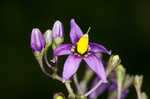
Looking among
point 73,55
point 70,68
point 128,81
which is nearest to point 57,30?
point 73,55

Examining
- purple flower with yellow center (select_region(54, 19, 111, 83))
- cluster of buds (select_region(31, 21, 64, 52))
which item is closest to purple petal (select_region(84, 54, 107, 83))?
purple flower with yellow center (select_region(54, 19, 111, 83))

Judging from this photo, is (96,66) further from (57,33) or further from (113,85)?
(113,85)

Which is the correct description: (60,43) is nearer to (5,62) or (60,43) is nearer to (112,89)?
(112,89)

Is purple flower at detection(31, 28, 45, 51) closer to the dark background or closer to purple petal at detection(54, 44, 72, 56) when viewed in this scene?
purple petal at detection(54, 44, 72, 56)

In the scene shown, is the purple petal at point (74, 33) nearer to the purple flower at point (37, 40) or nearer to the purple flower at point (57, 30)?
the purple flower at point (57, 30)

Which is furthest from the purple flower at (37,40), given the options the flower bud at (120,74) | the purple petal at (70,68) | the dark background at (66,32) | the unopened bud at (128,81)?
the dark background at (66,32)

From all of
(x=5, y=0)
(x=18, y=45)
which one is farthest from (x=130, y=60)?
(x=5, y=0)

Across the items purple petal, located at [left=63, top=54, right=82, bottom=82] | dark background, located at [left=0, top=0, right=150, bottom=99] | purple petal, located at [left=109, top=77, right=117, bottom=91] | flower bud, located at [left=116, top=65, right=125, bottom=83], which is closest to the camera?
purple petal, located at [left=63, top=54, right=82, bottom=82]

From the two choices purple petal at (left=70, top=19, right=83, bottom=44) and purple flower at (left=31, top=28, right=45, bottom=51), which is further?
purple petal at (left=70, top=19, right=83, bottom=44)
